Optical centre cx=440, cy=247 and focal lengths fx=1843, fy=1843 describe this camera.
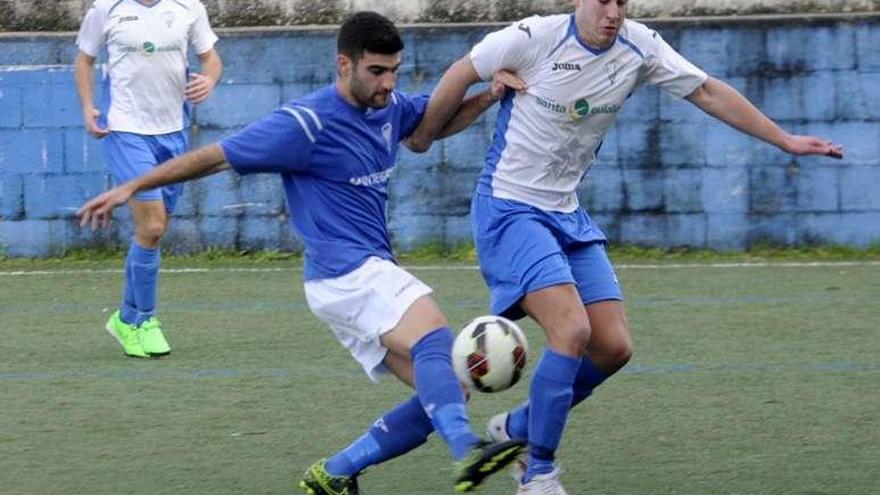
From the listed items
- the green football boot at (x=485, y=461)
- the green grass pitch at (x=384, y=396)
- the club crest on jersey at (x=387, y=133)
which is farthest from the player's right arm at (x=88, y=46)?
the green football boot at (x=485, y=461)

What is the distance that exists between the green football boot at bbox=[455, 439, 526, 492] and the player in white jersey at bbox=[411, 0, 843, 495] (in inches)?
32.6

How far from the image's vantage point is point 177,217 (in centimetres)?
1224

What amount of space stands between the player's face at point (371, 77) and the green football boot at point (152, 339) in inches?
131

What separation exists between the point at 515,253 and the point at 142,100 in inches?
136

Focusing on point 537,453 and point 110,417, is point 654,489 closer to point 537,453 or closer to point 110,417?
point 537,453

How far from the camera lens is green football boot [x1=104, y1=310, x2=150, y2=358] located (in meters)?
8.73

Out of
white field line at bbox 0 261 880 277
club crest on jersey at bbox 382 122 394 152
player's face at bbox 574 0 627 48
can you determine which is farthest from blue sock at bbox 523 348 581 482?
white field line at bbox 0 261 880 277

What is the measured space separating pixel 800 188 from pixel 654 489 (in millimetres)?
6426

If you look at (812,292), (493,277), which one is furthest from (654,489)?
(812,292)

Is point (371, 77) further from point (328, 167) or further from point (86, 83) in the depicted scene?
point (86, 83)

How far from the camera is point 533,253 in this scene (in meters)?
6.02

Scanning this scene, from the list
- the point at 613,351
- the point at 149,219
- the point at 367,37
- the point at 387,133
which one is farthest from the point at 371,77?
the point at 149,219

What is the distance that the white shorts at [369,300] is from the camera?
562cm

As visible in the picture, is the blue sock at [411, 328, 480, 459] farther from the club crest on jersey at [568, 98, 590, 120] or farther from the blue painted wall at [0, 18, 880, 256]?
the blue painted wall at [0, 18, 880, 256]
